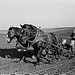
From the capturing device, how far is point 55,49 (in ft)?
40.7

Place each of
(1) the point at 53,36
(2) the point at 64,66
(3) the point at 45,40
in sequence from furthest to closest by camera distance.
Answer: (1) the point at 53,36
(3) the point at 45,40
(2) the point at 64,66

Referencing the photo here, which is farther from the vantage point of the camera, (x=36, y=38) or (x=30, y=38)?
(x=30, y=38)

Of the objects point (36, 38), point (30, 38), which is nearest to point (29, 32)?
point (30, 38)

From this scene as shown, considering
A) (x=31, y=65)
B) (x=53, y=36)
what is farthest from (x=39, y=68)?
(x=53, y=36)

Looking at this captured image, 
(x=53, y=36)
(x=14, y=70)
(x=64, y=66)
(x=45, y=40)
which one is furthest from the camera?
(x=53, y=36)

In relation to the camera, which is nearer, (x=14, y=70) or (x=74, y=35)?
(x=14, y=70)

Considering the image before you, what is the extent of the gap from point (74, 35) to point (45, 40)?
7.67 feet

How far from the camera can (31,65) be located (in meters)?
10.3

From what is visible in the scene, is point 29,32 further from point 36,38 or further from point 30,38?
point 36,38

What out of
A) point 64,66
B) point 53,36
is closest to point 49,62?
point 64,66

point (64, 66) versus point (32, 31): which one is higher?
point (32, 31)

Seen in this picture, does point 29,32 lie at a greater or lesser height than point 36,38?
greater

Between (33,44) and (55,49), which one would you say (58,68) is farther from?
(55,49)

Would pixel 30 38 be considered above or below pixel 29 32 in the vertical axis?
below
